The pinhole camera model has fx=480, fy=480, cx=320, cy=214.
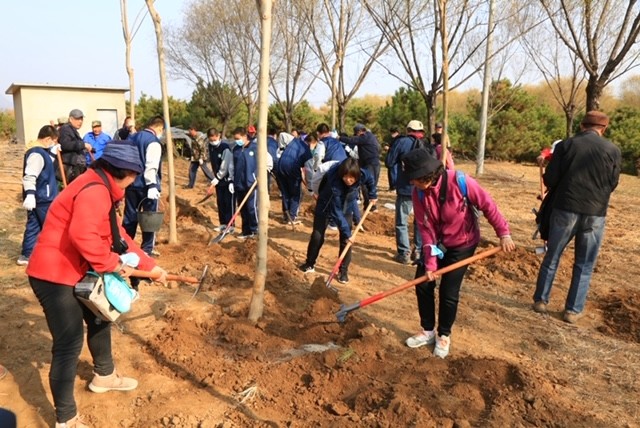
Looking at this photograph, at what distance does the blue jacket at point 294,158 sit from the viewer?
331 inches

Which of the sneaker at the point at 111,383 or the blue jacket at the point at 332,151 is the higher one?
the blue jacket at the point at 332,151

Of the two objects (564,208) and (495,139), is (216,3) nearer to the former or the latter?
(495,139)

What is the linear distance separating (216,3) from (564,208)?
16.8m

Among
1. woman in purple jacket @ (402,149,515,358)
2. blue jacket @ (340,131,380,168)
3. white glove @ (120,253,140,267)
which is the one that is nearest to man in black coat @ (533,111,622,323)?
woman in purple jacket @ (402,149,515,358)

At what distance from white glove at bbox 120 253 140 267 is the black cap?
6.36 feet

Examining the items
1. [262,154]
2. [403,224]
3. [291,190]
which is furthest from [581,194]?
[291,190]

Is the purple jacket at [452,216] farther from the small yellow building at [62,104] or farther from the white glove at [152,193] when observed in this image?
the small yellow building at [62,104]

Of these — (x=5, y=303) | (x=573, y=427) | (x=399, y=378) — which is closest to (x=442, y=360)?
(x=399, y=378)

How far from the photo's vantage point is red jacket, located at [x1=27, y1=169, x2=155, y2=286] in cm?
258

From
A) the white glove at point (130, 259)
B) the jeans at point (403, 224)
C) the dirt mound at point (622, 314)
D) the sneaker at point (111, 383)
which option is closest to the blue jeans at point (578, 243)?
the dirt mound at point (622, 314)

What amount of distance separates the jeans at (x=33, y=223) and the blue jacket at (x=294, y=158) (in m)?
4.05

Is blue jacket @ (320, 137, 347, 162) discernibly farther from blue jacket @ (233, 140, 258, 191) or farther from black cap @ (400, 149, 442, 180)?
black cap @ (400, 149, 442, 180)

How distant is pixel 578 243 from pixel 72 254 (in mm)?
4372

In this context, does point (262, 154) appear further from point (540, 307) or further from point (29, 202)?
point (540, 307)
